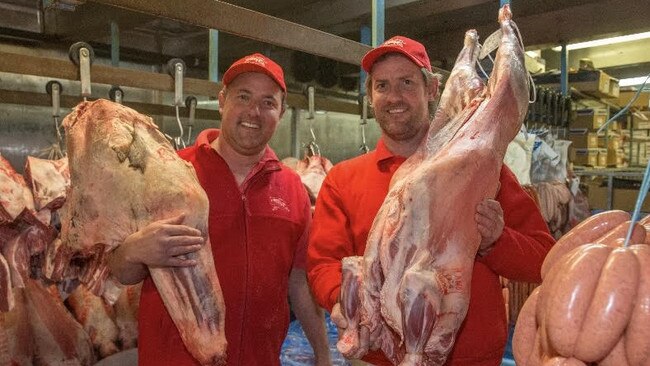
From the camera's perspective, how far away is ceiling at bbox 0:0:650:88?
561 centimetres

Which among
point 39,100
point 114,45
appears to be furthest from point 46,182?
point 114,45

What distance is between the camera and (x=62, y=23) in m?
6.03

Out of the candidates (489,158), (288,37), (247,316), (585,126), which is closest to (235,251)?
(247,316)

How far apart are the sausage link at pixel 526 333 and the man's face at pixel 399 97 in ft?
4.20

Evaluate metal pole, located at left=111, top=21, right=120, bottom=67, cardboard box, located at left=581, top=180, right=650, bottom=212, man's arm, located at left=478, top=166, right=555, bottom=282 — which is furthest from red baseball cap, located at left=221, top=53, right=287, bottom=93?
cardboard box, located at left=581, top=180, right=650, bottom=212

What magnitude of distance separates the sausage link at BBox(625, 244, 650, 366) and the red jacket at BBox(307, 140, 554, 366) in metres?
1.03

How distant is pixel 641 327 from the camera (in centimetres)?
106

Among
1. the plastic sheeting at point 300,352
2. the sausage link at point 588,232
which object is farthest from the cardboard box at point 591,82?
the sausage link at point 588,232

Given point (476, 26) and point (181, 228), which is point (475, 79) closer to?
point (181, 228)

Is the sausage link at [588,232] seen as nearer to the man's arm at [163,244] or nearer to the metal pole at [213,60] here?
the man's arm at [163,244]

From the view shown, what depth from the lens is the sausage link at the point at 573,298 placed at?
1100 millimetres

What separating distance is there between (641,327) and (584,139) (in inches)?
312

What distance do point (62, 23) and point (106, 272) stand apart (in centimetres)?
471

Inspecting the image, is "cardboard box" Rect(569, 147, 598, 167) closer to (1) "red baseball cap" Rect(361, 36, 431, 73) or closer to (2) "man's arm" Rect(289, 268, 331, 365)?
(2) "man's arm" Rect(289, 268, 331, 365)
